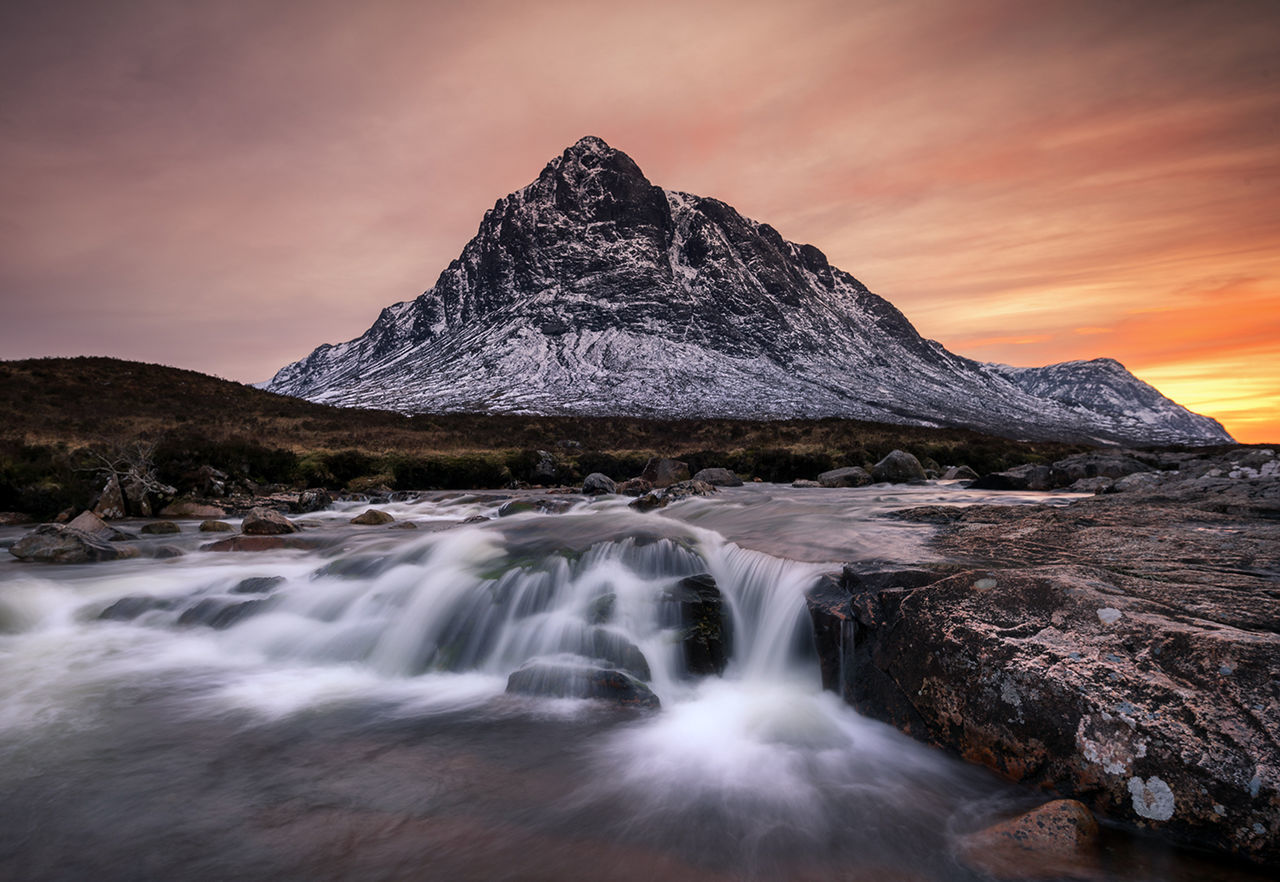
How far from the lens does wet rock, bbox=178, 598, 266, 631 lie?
28.5 feet

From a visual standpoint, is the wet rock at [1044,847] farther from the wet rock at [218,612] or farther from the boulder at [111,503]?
the boulder at [111,503]

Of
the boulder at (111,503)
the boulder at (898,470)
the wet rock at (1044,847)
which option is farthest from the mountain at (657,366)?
the wet rock at (1044,847)

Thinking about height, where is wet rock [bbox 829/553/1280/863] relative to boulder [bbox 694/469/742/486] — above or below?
below

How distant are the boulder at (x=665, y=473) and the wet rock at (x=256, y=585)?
15.5 meters

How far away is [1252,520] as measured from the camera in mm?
7082

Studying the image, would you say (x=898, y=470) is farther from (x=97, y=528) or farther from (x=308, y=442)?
(x=308, y=442)

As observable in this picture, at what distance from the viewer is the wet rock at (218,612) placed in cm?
870

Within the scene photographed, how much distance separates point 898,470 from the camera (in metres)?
22.2

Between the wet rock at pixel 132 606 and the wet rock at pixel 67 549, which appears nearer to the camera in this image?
the wet rock at pixel 132 606

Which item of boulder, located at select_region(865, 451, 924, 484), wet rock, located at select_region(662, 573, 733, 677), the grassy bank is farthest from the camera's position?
boulder, located at select_region(865, 451, 924, 484)

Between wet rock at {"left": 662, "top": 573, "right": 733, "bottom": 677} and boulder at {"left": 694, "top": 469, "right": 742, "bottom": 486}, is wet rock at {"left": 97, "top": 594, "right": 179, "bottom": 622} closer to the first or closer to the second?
wet rock at {"left": 662, "top": 573, "right": 733, "bottom": 677}

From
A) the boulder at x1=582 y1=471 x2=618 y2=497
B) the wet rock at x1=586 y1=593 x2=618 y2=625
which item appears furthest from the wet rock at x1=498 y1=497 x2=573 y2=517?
the wet rock at x1=586 y1=593 x2=618 y2=625

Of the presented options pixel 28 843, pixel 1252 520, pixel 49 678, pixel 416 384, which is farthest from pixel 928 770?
pixel 416 384

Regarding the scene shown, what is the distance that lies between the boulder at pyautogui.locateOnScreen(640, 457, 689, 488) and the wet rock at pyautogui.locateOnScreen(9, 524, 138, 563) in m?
16.5
